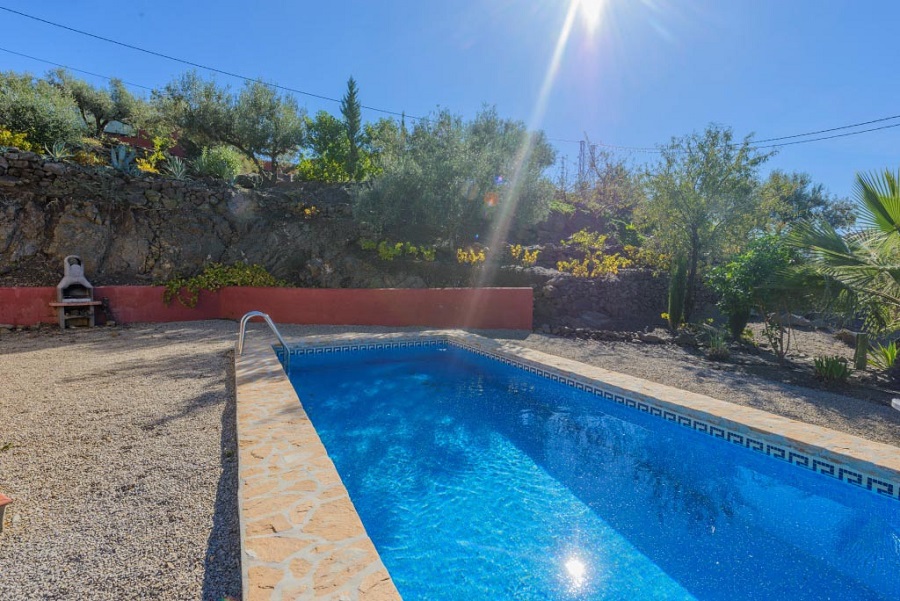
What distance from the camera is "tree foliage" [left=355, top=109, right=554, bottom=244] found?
35.6ft

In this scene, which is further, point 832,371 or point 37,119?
point 37,119

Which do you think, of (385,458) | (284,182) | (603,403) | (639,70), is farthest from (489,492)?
(284,182)

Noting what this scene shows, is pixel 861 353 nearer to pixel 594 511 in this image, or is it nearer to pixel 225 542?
pixel 594 511

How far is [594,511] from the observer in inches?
131

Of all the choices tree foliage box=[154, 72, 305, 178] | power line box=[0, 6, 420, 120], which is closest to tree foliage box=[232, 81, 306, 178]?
tree foliage box=[154, 72, 305, 178]

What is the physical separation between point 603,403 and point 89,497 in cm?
505

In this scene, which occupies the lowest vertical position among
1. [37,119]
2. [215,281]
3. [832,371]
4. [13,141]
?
[832,371]

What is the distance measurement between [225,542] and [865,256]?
7814 mm

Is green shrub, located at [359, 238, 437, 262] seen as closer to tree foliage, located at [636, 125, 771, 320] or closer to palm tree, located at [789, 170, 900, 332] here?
tree foliage, located at [636, 125, 771, 320]

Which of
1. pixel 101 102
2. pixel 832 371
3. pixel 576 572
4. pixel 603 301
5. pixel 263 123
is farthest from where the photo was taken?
pixel 101 102

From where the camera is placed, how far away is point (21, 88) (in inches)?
547

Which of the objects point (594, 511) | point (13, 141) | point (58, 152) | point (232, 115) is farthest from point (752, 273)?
point (13, 141)

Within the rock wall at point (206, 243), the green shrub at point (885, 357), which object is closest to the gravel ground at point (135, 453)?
the green shrub at point (885, 357)

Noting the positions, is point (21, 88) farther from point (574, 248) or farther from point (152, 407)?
point (574, 248)
